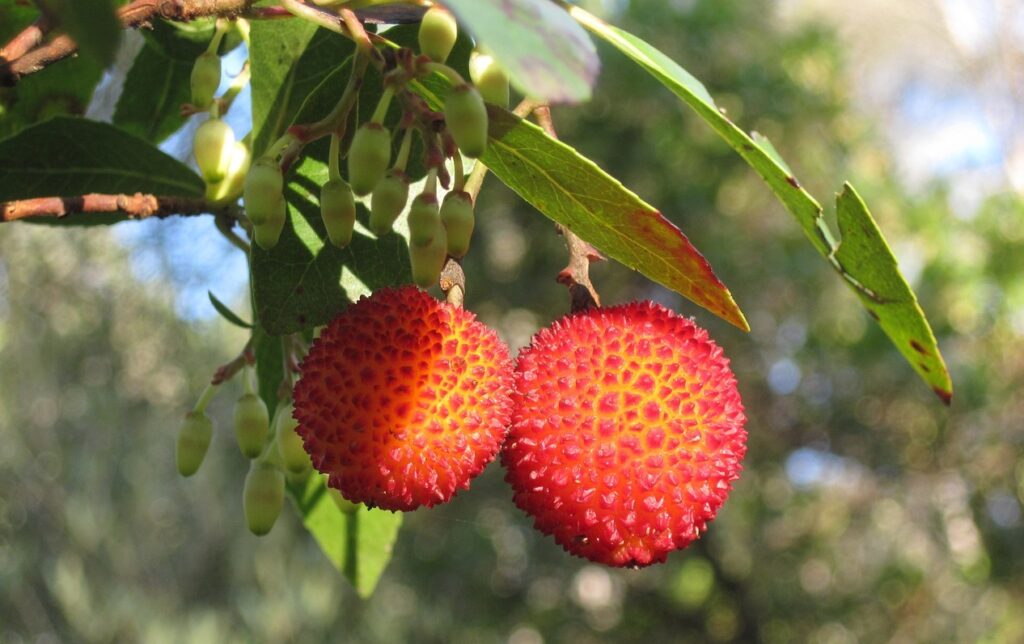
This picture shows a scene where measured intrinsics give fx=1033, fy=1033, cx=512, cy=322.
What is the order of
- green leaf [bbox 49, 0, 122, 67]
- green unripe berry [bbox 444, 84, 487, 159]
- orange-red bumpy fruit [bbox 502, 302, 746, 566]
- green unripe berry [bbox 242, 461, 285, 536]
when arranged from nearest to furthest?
1. green leaf [bbox 49, 0, 122, 67]
2. green unripe berry [bbox 444, 84, 487, 159]
3. orange-red bumpy fruit [bbox 502, 302, 746, 566]
4. green unripe berry [bbox 242, 461, 285, 536]

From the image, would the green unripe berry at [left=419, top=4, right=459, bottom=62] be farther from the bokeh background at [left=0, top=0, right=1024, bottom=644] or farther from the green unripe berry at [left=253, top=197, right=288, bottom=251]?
the bokeh background at [left=0, top=0, right=1024, bottom=644]

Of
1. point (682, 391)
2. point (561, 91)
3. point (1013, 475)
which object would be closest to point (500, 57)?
point (561, 91)

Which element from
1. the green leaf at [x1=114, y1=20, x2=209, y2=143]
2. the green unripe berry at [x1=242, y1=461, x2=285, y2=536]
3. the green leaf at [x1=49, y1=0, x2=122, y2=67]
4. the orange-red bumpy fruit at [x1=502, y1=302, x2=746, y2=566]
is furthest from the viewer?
the green leaf at [x1=114, y1=20, x2=209, y2=143]

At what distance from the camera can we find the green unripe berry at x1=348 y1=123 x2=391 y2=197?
0.51m

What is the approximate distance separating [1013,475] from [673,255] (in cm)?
330

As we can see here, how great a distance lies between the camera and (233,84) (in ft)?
2.38

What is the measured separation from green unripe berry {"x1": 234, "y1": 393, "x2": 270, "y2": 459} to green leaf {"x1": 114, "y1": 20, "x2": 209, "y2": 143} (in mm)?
249

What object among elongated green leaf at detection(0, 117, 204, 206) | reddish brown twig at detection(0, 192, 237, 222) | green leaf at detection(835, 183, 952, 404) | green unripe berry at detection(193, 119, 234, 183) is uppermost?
green leaf at detection(835, 183, 952, 404)

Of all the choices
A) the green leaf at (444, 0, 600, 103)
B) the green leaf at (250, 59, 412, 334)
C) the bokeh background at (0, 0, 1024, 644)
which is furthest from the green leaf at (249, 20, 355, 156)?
the bokeh background at (0, 0, 1024, 644)

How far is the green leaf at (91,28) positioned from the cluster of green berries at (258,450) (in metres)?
0.41

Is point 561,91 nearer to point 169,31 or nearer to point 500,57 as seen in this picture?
point 500,57

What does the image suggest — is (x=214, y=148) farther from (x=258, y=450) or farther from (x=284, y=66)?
(x=258, y=450)

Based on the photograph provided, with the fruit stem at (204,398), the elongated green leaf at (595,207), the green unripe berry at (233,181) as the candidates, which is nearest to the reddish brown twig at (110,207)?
the green unripe berry at (233,181)

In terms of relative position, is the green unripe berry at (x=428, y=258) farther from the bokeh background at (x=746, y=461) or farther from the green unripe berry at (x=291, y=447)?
the bokeh background at (x=746, y=461)
